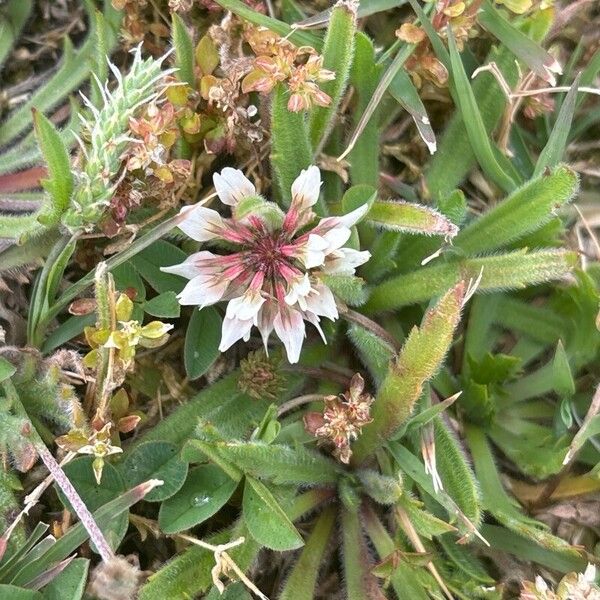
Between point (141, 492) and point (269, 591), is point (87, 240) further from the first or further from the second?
point (269, 591)

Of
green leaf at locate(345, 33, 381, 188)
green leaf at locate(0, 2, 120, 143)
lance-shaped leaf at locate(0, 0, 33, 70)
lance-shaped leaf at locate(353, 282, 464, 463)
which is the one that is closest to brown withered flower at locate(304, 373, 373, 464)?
lance-shaped leaf at locate(353, 282, 464, 463)

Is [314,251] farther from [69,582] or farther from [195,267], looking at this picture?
[69,582]

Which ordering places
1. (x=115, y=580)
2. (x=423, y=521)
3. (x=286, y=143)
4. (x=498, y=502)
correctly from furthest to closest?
(x=498, y=502) → (x=286, y=143) → (x=423, y=521) → (x=115, y=580)

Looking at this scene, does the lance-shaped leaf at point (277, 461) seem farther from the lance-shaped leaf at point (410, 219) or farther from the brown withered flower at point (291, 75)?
the brown withered flower at point (291, 75)

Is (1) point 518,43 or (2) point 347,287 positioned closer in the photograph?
(2) point 347,287

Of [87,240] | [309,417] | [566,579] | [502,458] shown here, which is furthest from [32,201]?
[566,579]

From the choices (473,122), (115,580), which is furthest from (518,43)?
(115,580)
